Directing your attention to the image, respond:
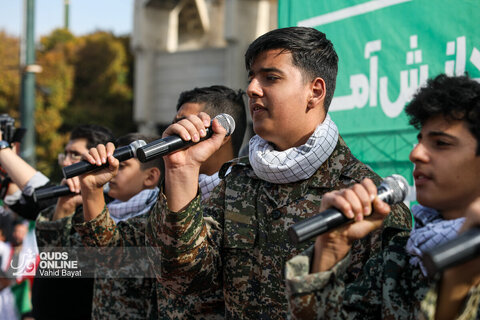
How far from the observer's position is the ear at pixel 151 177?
378 cm

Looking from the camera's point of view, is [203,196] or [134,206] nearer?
[203,196]

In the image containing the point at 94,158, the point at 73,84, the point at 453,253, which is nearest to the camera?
the point at 453,253

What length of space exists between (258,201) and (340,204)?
83 centimetres

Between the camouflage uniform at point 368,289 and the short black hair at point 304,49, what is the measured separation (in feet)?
2.67

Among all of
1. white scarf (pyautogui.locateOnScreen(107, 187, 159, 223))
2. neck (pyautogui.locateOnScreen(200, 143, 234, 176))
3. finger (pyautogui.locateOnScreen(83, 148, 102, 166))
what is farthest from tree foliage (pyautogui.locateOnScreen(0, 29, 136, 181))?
finger (pyautogui.locateOnScreen(83, 148, 102, 166))

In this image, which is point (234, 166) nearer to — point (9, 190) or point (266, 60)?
point (266, 60)

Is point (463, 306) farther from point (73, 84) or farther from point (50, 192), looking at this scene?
point (73, 84)

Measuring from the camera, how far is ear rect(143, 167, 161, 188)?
378cm

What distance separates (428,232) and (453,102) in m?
0.45

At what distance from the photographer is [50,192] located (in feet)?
10.6

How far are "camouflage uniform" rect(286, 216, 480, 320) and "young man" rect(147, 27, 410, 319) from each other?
11.3 inches

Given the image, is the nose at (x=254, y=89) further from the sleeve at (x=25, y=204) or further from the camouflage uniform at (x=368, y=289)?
the sleeve at (x=25, y=204)

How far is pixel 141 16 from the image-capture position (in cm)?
1733

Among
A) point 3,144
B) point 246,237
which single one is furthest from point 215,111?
point 3,144
